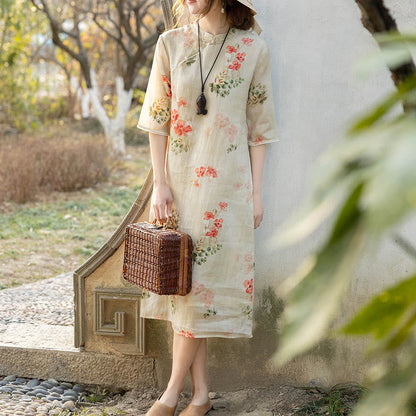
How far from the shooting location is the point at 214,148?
2.31 meters

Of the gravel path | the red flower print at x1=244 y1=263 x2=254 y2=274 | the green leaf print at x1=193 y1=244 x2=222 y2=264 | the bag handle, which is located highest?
the bag handle

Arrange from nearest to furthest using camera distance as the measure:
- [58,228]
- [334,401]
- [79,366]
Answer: [334,401] < [79,366] < [58,228]

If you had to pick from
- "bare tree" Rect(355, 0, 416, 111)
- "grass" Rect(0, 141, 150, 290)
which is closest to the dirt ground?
"bare tree" Rect(355, 0, 416, 111)

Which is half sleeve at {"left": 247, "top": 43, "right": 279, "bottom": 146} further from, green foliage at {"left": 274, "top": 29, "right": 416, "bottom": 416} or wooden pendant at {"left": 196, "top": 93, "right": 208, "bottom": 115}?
green foliage at {"left": 274, "top": 29, "right": 416, "bottom": 416}

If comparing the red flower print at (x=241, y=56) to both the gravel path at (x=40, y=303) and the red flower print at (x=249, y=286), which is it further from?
the gravel path at (x=40, y=303)

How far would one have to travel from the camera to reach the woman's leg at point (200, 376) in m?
2.51

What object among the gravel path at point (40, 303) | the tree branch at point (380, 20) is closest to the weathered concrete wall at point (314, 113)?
the tree branch at point (380, 20)

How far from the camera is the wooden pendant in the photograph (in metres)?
2.29

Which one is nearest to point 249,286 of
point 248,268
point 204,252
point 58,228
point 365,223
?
point 248,268

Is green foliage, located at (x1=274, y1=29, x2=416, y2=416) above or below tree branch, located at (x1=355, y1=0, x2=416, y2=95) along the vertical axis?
below

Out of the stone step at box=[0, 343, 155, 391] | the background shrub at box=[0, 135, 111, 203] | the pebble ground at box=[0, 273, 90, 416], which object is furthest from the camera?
the background shrub at box=[0, 135, 111, 203]

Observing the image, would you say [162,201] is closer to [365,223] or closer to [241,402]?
[241,402]

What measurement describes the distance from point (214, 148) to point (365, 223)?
6.03ft

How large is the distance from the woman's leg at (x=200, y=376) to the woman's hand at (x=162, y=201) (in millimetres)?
518
